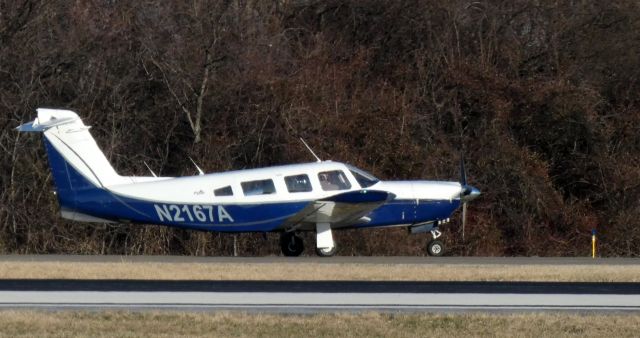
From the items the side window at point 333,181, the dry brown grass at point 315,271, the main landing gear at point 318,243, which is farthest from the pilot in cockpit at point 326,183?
the dry brown grass at point 315,271

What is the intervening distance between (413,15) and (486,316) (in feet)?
78.9

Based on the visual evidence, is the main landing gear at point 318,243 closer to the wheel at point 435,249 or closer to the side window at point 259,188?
the side window at point 259,188

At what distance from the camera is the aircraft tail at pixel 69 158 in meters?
25.0

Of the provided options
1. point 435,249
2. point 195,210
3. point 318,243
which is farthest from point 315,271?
point 435,249

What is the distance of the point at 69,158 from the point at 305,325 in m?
13.9

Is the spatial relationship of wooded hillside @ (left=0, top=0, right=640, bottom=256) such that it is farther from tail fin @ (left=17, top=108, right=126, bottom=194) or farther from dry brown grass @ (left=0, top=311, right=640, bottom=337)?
dry brown grass @ (left=0, top=311, right=640, bottom=337)

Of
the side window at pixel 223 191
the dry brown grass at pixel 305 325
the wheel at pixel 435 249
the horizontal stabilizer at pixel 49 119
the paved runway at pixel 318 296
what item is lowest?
the wheel at pixel 435 249

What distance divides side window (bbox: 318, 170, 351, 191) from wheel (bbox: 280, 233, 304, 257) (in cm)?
173

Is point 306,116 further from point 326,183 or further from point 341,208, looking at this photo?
point 341,208

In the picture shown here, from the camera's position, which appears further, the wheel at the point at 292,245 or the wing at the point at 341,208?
the wheel at the point at 292,245

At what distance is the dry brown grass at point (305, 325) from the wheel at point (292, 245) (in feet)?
44.8

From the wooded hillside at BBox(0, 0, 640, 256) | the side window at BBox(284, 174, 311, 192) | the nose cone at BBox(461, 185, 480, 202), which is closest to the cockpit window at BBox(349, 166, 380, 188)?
the side window at BBox(284, 174, 311, 192)

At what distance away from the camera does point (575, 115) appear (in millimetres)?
32750

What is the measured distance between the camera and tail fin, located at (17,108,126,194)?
2498 cm
